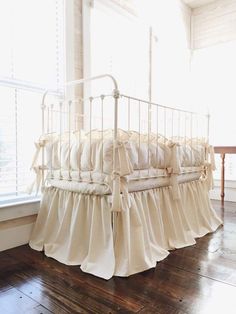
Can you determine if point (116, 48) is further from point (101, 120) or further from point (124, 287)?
point (124, 287)

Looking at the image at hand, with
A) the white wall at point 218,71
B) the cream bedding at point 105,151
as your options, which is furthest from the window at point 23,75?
the white wall at point 218,71

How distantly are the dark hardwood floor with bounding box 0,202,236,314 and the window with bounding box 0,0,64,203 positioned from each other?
60 cm

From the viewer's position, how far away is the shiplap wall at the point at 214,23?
3.52 metres

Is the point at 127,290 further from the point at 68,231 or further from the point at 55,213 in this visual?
the point at 55,213

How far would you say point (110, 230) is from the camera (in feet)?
4.72

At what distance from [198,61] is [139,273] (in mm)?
3291

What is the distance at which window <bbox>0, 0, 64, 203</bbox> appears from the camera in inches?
71.6

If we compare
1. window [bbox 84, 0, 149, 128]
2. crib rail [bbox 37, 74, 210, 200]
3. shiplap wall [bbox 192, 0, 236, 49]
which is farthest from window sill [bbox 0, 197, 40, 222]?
shiplap wall [bbox 192, 0, 236, 49]

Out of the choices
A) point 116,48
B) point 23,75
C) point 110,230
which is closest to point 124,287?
point 110,230

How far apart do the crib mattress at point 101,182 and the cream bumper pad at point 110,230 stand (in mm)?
38

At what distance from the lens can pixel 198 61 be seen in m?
3.82

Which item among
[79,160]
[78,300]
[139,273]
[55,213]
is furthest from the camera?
[55,213]

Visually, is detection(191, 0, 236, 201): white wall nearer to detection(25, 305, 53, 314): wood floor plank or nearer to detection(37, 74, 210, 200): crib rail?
detection(37, 74, 210, 200): crib rail

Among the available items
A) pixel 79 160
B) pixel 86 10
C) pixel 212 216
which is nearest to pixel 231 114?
pixel 212 216
